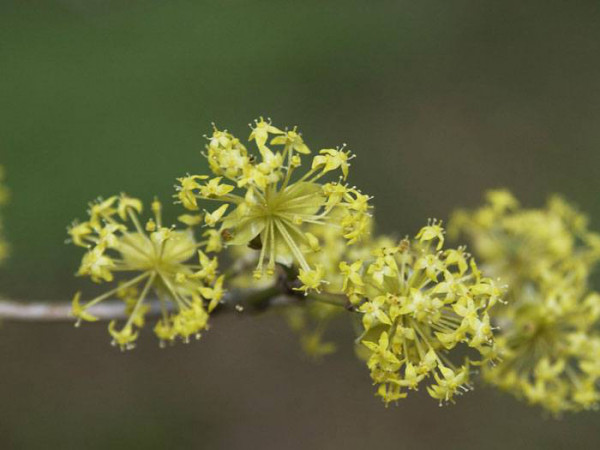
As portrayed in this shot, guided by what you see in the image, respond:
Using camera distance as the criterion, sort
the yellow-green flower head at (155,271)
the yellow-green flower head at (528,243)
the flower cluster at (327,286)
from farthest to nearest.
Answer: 1. the yellow-green flower head at (528,243)
2. the flower cluster at (327,286)
3. the yellow-green flower head at (155,271)

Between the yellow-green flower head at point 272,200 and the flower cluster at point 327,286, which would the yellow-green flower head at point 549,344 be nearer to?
the flower cluster at point 327,286

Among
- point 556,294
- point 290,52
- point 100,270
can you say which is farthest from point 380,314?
point 290,52

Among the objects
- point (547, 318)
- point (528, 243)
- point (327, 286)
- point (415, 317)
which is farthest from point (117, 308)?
point (528, 243)

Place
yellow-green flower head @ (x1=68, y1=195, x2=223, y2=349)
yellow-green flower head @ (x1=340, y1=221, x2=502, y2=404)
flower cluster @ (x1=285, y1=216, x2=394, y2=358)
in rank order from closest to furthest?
yellow-green flower head @ (x1=340, y1=221, x2=502, y2=404) < yellow-green flower head @ (x1=68, y1=195, x2=223, y2=349) < flower cluster @ (x1=285, y1=216, x2=394, y2=358)

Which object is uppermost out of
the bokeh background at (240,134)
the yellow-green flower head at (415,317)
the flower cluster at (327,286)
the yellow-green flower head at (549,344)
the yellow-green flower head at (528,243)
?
the bokeh background at (240,134)

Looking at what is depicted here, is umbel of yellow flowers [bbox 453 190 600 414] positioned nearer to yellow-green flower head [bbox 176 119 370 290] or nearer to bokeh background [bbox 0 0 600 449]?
yellow-green flower head [bbox 176 119 370 290]

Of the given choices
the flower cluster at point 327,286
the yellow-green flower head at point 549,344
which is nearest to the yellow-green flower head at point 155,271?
the flower cluster at point 327,286

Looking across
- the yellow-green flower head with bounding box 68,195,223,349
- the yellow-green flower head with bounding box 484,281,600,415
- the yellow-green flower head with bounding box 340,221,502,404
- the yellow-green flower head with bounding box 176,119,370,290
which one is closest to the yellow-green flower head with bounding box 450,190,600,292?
the yellow-green flower head with bounding box 484,281,600,415
